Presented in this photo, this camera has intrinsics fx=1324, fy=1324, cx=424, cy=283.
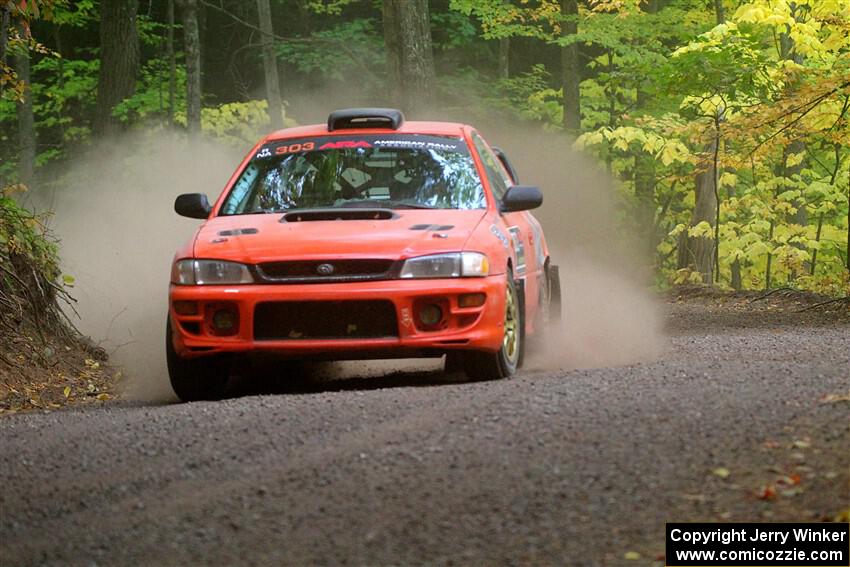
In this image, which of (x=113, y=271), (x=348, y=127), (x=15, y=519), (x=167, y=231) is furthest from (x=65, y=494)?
(x=167, y=231)

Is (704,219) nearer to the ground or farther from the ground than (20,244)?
nearer to the ground

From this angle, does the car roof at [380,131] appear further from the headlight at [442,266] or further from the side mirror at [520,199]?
the headlight at [442,266]

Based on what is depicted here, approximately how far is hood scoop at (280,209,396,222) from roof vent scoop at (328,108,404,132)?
4.37ft

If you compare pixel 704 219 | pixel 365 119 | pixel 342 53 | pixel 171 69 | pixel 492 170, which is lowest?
pixel 704 219

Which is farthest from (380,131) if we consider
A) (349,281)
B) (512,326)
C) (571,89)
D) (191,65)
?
(571,89)

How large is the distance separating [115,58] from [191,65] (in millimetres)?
2732

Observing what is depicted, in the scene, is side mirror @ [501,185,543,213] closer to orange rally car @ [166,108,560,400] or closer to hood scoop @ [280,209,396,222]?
orange rally car @ [166,108,560,400]

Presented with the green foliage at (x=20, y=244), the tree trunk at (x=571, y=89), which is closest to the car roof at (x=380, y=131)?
the green foliage at (x=20, y=244)

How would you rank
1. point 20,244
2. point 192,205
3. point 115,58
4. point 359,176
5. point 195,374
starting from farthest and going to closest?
point 115,58 → point 20,244 → point 359,176 → point 192,205 → point 195,374

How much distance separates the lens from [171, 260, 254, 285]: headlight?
8.31 meters

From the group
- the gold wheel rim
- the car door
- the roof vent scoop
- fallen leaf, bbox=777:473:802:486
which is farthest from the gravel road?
the roof vent scoop

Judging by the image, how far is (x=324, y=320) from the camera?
8266mm
